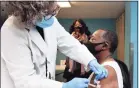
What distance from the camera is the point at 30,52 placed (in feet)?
3.21

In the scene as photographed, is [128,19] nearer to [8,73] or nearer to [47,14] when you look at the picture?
[47,14]

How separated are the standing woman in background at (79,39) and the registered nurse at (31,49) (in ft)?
0.86

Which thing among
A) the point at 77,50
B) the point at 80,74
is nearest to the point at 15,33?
the point at 77,50

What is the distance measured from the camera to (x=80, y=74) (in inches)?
55.9

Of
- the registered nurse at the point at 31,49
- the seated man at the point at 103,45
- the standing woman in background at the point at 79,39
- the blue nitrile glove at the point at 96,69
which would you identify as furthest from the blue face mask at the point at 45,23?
the seated man at the point at 103,45

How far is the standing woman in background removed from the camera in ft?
4.54

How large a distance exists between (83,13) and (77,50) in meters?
0.47

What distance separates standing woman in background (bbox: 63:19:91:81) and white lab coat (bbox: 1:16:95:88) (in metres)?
0.24

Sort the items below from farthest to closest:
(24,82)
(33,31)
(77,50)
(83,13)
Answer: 1. (83,13)
2. (77,50)
3. (33,31)
4. (24,82)

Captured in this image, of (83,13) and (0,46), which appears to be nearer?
(0,46)

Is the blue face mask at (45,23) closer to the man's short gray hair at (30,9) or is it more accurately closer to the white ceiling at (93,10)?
the man's short gray hair at (30,9)

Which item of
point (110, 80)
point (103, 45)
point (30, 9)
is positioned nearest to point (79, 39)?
point (103, 45)

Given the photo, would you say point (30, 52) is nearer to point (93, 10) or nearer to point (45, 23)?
point (45, 23)

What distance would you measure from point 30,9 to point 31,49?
0.61ft
